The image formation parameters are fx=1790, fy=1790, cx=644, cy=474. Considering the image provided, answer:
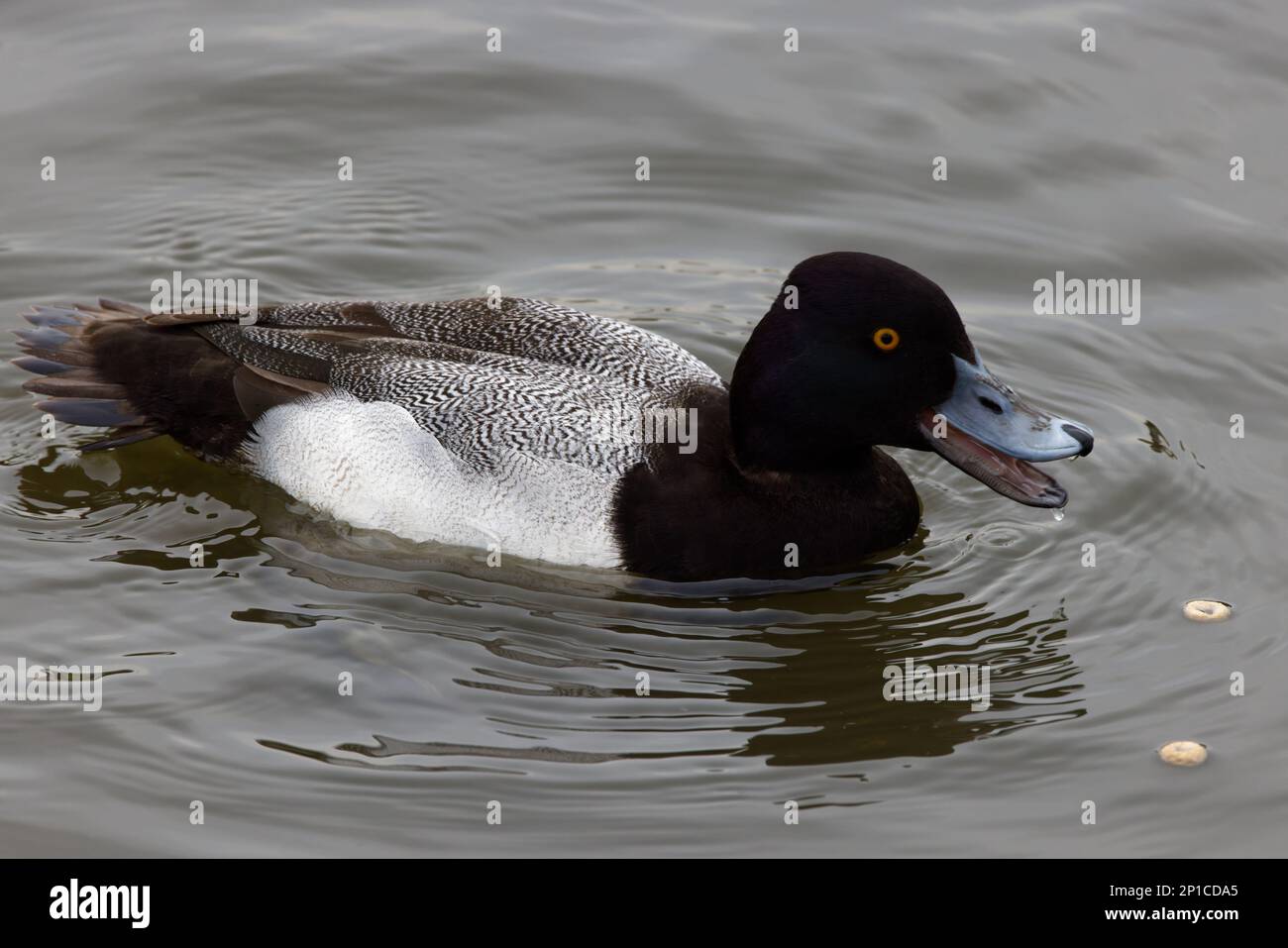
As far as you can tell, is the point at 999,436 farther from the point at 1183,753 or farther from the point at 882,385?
the point at 1183,753

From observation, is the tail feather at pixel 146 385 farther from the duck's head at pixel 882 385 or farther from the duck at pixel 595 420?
the duck's head at pixel 882 385

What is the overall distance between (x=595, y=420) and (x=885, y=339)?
1.55m

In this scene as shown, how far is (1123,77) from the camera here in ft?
45.3

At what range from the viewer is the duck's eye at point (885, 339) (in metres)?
8.80

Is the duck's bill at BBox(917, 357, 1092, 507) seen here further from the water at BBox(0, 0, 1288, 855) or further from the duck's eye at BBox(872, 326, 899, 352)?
the water at BBox(0, 0, 1288, 855)

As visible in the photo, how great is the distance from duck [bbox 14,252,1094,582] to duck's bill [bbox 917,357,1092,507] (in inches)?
0.4

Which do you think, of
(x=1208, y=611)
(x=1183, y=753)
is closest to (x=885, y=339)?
(x=1208, y=611)

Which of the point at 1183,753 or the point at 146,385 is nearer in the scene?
the point at 1183,753

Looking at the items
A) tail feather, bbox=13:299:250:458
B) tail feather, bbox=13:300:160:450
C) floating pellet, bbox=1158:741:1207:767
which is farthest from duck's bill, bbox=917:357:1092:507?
tail feather, bbox=13:300:160:450

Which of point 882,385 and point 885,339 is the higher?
point 885,339

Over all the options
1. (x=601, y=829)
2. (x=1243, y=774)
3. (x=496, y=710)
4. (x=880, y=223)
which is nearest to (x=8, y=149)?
(x=880, y=223)

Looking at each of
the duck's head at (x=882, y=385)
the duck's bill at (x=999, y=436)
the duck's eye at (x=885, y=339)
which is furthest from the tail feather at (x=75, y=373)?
the duck's bill at (x=999, y=436)

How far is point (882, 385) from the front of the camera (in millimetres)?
8938

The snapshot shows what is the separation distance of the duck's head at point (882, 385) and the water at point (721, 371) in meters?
0.77
